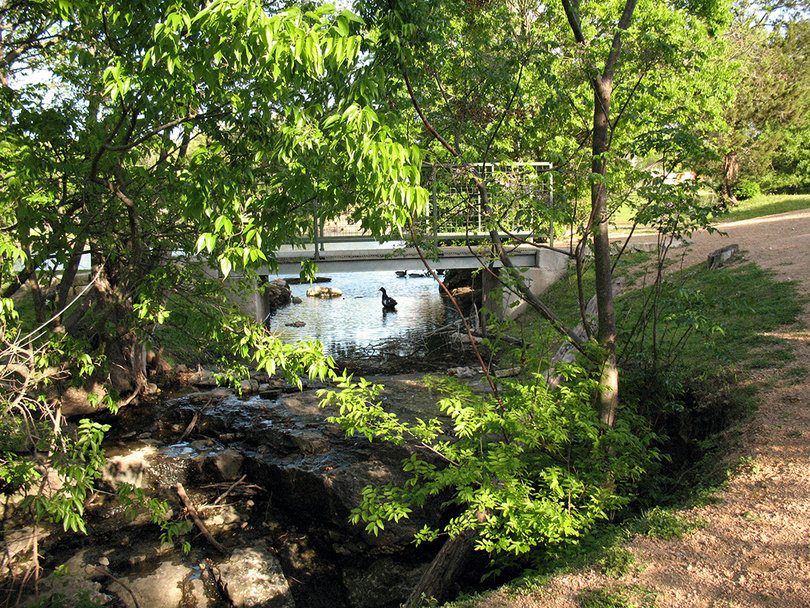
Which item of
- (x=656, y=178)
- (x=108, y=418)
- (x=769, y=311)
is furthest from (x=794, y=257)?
(x=108, y=418)

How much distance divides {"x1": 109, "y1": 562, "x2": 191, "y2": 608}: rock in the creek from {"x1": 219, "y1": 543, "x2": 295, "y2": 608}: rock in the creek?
1.34 ft

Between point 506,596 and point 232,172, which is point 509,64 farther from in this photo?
point 506,596

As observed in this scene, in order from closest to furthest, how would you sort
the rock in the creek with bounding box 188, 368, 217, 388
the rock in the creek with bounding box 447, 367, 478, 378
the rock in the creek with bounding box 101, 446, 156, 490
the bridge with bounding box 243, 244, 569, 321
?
the rock in the creek with bounding box 101, 446, 156, 490, the rock in the creek with bounding box 447, 367, 478, 378, the rock in the creek with bounding box 188, 368, 217, 388, the bridge with bounding box 243, 244, 569, 321

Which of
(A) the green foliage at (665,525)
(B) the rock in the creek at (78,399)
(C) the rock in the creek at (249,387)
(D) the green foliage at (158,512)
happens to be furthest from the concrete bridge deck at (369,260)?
(A) the green foliage at (665,525)

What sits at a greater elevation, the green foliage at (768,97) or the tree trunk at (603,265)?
the green foliage at (768,97)

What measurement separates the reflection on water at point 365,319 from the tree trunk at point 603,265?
607 centimetres

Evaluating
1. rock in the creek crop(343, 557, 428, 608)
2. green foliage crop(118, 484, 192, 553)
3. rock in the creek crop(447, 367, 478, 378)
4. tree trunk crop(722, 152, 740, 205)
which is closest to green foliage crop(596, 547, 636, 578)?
rock in the creek crop(343, 557, 428, 608)

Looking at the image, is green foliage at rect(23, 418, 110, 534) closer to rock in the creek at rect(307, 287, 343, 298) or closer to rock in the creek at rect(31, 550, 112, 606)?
rock in the creek at rect(31, 550, 112, 606)

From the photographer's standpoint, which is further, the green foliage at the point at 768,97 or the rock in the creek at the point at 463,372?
the green foliage at the point at 768,97

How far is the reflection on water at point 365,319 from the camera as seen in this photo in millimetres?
15133

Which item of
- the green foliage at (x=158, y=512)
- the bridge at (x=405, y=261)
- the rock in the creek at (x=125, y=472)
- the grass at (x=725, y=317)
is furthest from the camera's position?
the bridge at (x=405, y=261)

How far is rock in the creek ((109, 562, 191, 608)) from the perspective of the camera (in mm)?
5812

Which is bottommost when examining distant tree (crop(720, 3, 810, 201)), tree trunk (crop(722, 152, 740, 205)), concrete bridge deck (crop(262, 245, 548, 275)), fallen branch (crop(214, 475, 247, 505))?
fallen branch (crop(214, 475, 247, 505))

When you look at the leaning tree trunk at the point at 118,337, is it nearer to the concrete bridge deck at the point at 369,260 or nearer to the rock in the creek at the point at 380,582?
the rock in the creek at the point at 380,582
